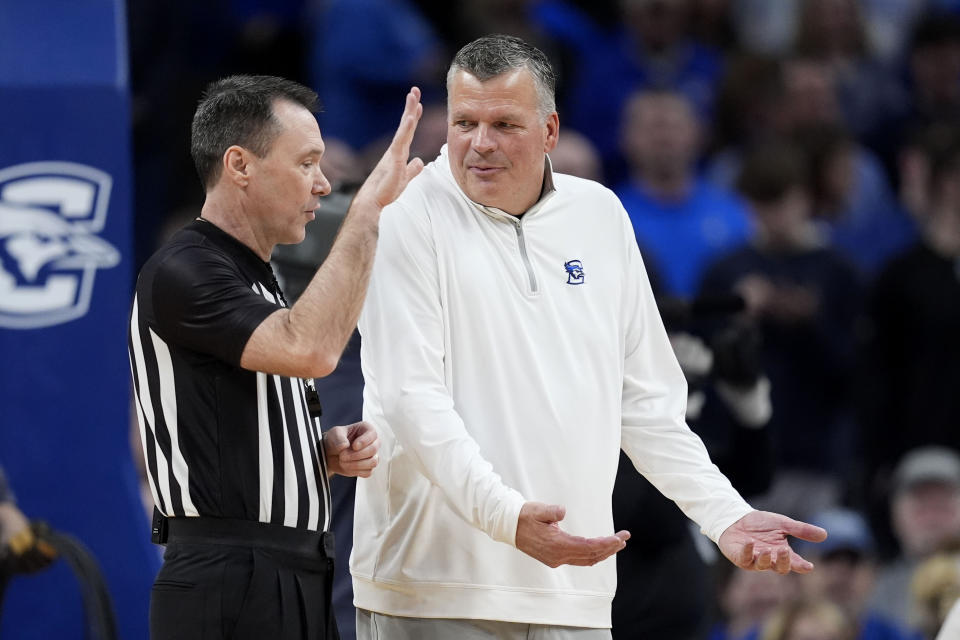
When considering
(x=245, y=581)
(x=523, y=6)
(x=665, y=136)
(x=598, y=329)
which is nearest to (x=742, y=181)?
(x=665, y=136)

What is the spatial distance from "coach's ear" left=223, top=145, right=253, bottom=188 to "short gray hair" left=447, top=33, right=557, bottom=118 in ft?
1.93

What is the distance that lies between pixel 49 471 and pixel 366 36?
14.3ft

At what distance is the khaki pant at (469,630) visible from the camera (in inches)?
157

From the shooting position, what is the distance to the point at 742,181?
8703 mm

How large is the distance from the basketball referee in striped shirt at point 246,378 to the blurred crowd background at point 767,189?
189cm

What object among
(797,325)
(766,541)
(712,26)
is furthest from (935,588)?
(712,26)

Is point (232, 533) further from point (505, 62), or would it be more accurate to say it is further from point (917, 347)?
point (917, 347)

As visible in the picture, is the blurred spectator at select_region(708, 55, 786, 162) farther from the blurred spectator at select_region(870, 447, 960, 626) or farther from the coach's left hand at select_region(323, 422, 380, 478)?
the coach's left hand at select_region(323, 422, 380, 478)

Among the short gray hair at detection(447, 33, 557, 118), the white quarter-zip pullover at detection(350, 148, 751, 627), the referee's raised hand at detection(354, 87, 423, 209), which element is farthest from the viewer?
the short gray hair at detection(447, 33, 557, 118)

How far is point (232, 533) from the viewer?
3.70 meters

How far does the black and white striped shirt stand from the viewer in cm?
367

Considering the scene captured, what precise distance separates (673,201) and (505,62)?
473 cm

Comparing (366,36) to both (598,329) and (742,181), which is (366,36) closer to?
(742,181)

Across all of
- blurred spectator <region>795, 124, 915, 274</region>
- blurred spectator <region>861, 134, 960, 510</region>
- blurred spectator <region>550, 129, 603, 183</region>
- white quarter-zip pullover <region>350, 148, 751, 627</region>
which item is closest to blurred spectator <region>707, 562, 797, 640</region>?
blurred spectator <region>861, 134, 960, 510</region>
